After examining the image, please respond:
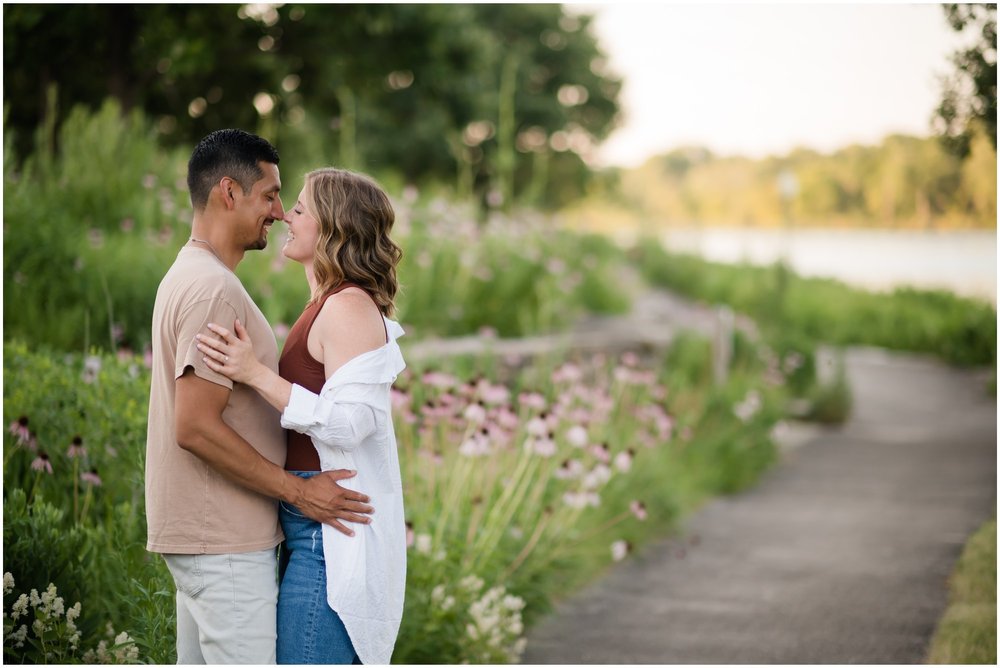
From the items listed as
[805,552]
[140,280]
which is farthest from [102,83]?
[805,552]

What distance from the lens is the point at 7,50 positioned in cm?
825

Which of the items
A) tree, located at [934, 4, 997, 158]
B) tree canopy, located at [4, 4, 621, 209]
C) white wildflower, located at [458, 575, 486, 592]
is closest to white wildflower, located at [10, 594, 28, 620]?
white wildflower, located at [458, 575, 486, 592]

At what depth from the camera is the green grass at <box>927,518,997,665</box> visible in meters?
4.50

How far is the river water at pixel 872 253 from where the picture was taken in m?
18.5

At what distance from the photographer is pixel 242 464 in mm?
2457

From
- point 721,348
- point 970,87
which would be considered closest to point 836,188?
point 721,348

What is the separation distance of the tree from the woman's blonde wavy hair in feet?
12.0

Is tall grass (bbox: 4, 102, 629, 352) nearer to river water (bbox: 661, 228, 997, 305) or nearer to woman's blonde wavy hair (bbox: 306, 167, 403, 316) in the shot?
woman's blonde wavy hair (bbox: 306, 167, 403, 316)

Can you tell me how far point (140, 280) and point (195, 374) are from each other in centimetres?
354

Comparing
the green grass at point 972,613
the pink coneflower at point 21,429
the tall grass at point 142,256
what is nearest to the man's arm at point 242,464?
the tall grass at point 142,256

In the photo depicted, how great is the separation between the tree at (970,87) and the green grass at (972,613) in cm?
218

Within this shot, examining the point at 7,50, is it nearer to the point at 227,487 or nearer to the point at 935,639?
the point at 227,487

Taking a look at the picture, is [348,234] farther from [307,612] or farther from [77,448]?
[77,448]

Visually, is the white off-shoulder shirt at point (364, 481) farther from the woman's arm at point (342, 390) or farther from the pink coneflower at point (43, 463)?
the pink coneflower at point (43, 463)
